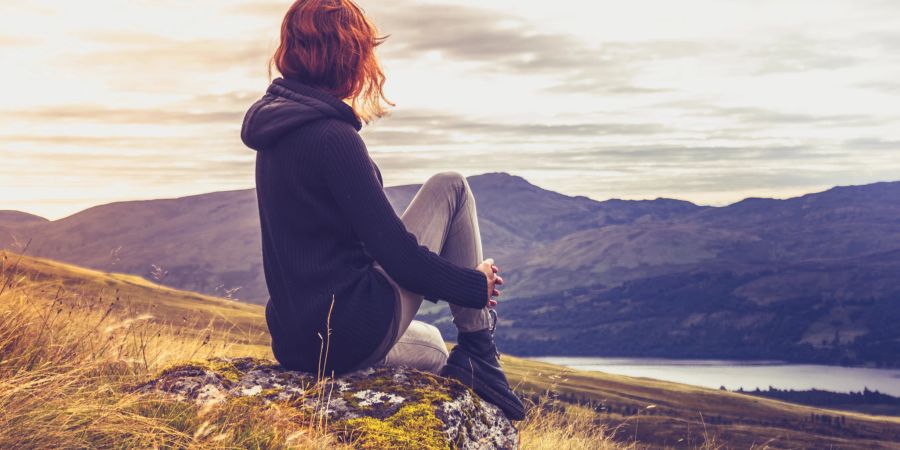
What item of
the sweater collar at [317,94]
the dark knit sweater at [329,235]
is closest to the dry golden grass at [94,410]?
the dark knit sweater at [329,235]

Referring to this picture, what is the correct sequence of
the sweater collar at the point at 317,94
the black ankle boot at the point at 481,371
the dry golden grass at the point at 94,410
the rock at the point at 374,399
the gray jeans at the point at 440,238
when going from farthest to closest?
the black ankle boot at the point at 481,371, the gray jeans at the point at 440,238, the rock at the point at 374,399, the sweater collar at the point at 317,94, the dry golden grass at the point at 94,410

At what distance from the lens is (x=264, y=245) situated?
5.18 meters

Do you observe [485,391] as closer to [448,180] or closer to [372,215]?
[448,180]

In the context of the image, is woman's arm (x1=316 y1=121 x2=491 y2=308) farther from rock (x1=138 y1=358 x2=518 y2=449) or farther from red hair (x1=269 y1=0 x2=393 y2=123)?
rock (x1=138 y1=358 x2=518 y2=449)

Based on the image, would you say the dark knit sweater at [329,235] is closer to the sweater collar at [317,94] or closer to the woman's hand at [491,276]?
the sweater collar at [317,94]

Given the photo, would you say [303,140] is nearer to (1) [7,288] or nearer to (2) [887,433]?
(1) [7,288]

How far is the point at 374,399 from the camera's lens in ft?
17.0

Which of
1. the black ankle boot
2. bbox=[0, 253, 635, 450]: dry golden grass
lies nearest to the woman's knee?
the black ankle boot

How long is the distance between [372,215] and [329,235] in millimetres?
429

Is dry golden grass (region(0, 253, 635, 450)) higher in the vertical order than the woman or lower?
lower

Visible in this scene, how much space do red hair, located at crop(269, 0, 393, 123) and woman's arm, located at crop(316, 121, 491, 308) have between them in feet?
1.18

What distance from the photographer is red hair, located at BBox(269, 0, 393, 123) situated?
15.3ft

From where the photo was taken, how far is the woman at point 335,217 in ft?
15.2

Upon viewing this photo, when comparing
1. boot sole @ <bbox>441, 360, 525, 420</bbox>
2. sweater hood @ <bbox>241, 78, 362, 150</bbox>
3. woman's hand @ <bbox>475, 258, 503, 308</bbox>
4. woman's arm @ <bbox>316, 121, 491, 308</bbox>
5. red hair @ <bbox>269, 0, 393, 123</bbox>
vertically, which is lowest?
→ boot sole @ <bbox>441, 360, 525, 420</bbox>
